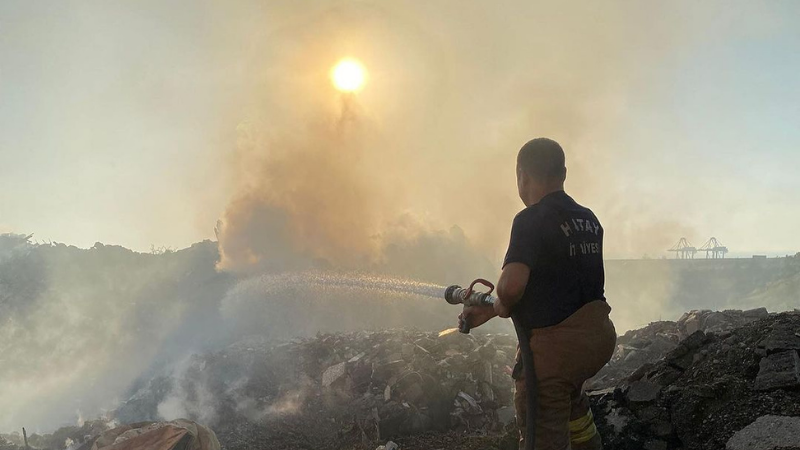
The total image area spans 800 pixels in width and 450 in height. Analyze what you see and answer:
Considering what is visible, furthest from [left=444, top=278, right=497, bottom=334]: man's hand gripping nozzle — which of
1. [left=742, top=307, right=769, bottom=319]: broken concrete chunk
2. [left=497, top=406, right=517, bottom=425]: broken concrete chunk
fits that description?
[left=742, top=307, right=769, bottom=319]: broken concrete chunk

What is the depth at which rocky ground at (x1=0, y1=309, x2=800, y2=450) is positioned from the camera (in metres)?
3.80

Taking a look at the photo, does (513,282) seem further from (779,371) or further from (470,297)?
(779,371)

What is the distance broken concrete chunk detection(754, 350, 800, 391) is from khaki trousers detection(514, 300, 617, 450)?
2.33 metres

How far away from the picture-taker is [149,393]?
11.8 meters

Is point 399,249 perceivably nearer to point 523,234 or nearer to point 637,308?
point 637,308

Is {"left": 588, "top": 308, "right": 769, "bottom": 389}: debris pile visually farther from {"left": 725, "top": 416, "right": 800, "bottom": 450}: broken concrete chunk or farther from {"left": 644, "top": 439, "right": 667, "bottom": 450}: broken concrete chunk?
{"left": 725, "top": 416, "right": 800, "bottom": 450}: broken concrete chunk

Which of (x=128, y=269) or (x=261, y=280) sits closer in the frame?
(x=261, y=280)

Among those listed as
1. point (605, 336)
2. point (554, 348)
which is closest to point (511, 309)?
point (554, 348)

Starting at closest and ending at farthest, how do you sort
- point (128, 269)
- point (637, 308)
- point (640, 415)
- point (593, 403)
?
1. point (640, 415)
2. point (593, 403)
3. point (128, 269)
4. point (637, 308)

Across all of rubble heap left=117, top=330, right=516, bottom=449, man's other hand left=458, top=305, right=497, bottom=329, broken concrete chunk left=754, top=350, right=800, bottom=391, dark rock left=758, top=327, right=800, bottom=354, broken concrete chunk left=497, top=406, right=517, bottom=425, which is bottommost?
broken concrete chunk left=497, top=406, right=517, bottom=425

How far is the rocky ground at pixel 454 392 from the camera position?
380 centimetres

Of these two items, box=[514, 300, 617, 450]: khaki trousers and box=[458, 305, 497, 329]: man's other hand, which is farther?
box=[458, 305, 497, 329]: man's other hand

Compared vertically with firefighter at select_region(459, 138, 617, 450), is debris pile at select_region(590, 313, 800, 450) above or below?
below

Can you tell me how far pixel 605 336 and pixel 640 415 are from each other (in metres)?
2.54
